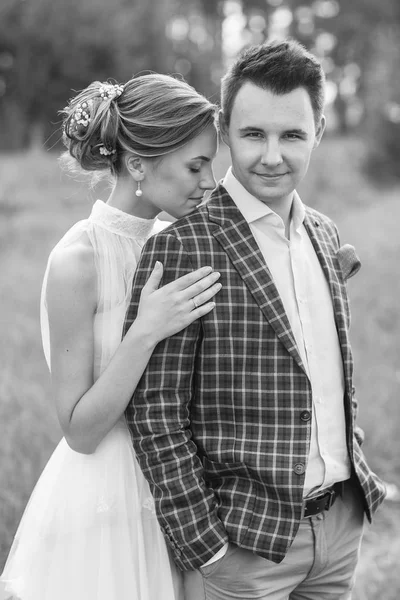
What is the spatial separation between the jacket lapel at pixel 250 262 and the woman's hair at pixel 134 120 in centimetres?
25

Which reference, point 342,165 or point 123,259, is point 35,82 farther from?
point 123,259

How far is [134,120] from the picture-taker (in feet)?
7.47

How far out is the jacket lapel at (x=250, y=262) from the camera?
206 cm

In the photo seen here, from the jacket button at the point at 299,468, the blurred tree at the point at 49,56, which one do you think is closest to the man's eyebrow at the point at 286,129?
the jacket button at the point at 299,468

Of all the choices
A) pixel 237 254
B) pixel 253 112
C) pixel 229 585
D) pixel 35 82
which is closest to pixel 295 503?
pixel 229 585

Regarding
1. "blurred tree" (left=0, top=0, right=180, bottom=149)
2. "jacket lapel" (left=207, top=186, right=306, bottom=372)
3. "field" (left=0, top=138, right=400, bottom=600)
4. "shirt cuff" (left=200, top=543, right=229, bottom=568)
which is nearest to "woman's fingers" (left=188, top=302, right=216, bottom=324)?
"jacket lapel" (left=207, top=186, right=306, bottom=372)

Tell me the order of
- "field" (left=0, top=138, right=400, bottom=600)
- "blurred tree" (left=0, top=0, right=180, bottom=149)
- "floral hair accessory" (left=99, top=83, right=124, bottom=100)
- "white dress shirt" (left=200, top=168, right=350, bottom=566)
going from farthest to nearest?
1. "blurred tree" (left=0, top=0, right=180, bottom=149)
2. "field" (left=0, top=138, right=400, bottom=600)
3. "floral hair accessory" (left=99, top=83, right=124, bottom=100)
4. "white dress shirt" (left=200, top=168, right=350, bottom=566)

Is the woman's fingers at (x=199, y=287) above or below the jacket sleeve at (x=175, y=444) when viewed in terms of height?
above

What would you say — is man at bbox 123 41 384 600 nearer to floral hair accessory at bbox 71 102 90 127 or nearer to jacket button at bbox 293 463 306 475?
jacket button at bbox 293 463 306 475

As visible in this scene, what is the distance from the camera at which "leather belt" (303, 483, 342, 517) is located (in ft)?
7.09

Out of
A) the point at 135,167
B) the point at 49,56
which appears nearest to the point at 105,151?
the point at 135,167

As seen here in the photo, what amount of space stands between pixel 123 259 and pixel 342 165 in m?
14.5

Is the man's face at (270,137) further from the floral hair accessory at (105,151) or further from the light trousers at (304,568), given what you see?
the light trousers at (304,568)

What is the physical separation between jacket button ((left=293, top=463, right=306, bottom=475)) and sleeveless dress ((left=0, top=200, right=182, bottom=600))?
1.59 ft
